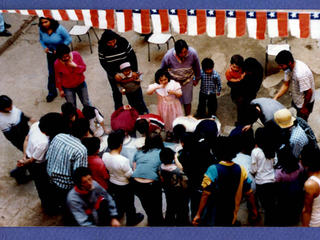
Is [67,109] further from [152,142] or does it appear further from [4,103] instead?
[152,142]

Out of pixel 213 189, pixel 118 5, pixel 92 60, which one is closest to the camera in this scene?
pixel 213 189

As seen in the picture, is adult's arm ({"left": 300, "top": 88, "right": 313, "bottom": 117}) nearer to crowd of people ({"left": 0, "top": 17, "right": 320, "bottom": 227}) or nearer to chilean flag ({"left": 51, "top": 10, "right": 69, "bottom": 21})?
crowd of people ({"left": 0, "top": 17, "right": 320, "bottom": 227})

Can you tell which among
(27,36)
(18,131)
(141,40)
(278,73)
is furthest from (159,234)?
(27,36)

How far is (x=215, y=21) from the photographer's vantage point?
6.21 meters

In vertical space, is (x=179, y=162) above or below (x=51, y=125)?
below

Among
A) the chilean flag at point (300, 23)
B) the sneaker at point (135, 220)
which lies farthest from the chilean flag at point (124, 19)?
the sneaker at point (135, 220)

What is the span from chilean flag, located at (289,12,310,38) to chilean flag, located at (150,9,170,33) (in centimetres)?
201

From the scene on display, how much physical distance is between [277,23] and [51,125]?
3.95 metres

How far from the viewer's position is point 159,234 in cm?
461

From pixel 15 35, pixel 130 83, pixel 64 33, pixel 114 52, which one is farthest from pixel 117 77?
pixel 15 35

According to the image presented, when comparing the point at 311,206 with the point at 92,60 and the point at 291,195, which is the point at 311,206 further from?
the point at 92,60

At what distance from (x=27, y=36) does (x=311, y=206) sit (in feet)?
21.8

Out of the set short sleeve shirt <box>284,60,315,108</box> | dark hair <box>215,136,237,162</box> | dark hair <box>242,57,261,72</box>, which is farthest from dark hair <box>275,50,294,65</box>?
dark hair <box>215,136,237,162</box>

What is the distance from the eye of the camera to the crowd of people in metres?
3.83
